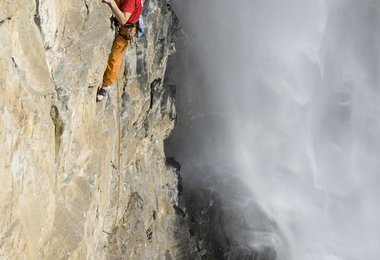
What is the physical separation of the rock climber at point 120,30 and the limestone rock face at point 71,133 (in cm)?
25

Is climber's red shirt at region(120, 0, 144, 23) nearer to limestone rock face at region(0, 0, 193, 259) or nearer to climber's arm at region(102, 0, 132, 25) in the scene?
climber's arm at region(102, 0, 132, 25)

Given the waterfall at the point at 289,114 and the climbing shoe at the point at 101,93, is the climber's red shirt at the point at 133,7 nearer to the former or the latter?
the climbing shoe at the point at 101,93

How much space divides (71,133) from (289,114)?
1774 centimetres

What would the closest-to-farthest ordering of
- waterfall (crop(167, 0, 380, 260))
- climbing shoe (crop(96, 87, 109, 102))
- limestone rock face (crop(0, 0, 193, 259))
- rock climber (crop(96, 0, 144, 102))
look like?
limestone rock face (crop(0, 0, 193, 259)) < rock climber (crop(96, 0, 144, 102)) < climbing shoe (crop(96, 87, 109, 102)) < waterfall (crop(167, 0, 380, 260))

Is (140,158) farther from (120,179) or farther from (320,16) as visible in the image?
(320,16)

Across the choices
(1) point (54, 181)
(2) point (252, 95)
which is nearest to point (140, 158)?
(1) point (54, 181)

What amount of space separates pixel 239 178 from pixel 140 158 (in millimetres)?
7677

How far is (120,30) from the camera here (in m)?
9.77

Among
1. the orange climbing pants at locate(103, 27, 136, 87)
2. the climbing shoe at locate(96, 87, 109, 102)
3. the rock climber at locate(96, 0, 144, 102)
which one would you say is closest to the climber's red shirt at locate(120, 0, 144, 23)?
the rock climber at locate(96, 0, 144, 102)

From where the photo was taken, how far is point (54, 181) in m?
8.12

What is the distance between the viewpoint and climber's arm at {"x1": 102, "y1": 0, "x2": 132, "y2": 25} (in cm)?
911

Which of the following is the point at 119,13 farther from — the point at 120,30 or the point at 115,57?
the point at 115,57

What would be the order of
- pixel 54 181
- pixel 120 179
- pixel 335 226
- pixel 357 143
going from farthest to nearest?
pixel 357 143, pixel 335 226, pixel 120 179, pixel 54 181

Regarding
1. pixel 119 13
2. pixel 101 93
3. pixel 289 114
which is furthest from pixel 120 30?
pixel 289 114
